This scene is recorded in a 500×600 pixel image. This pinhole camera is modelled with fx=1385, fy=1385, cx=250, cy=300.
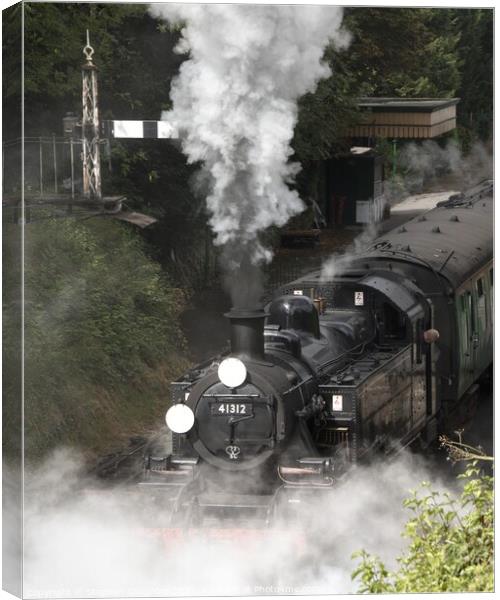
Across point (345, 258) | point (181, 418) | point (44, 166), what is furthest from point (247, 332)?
point (345, 258)

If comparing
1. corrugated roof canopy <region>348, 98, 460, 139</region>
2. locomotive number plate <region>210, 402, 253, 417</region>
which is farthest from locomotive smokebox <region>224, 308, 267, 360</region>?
corrugated roof canopy <region>348, 98, 460, 139</region>

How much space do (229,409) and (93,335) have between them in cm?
260

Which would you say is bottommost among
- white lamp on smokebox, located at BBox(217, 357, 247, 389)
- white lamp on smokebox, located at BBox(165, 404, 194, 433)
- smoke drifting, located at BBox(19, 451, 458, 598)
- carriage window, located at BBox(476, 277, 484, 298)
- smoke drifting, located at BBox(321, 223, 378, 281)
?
smoke drifting, located at BBox(19, 451, 458, 598)

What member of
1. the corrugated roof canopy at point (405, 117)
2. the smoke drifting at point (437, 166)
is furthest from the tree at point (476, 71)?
the smoke drifting at point (437, 166)

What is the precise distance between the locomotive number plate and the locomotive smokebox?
37 cm

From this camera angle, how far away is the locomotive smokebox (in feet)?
34.2

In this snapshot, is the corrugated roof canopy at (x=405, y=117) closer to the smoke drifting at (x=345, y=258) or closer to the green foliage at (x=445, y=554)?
the smoke drifting at (x=345, y=258)

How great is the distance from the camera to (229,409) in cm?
1048

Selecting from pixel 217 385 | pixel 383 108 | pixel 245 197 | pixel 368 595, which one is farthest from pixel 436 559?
pixel 383 108

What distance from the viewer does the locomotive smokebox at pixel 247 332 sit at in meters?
10.4

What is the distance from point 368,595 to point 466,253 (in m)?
4.65

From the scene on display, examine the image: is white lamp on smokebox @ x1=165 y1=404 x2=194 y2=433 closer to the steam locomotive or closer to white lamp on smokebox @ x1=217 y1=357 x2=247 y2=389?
the steam locomotive

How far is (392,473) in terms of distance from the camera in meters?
11.5

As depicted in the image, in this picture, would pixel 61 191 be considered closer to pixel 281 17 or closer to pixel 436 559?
pixel 281 17
